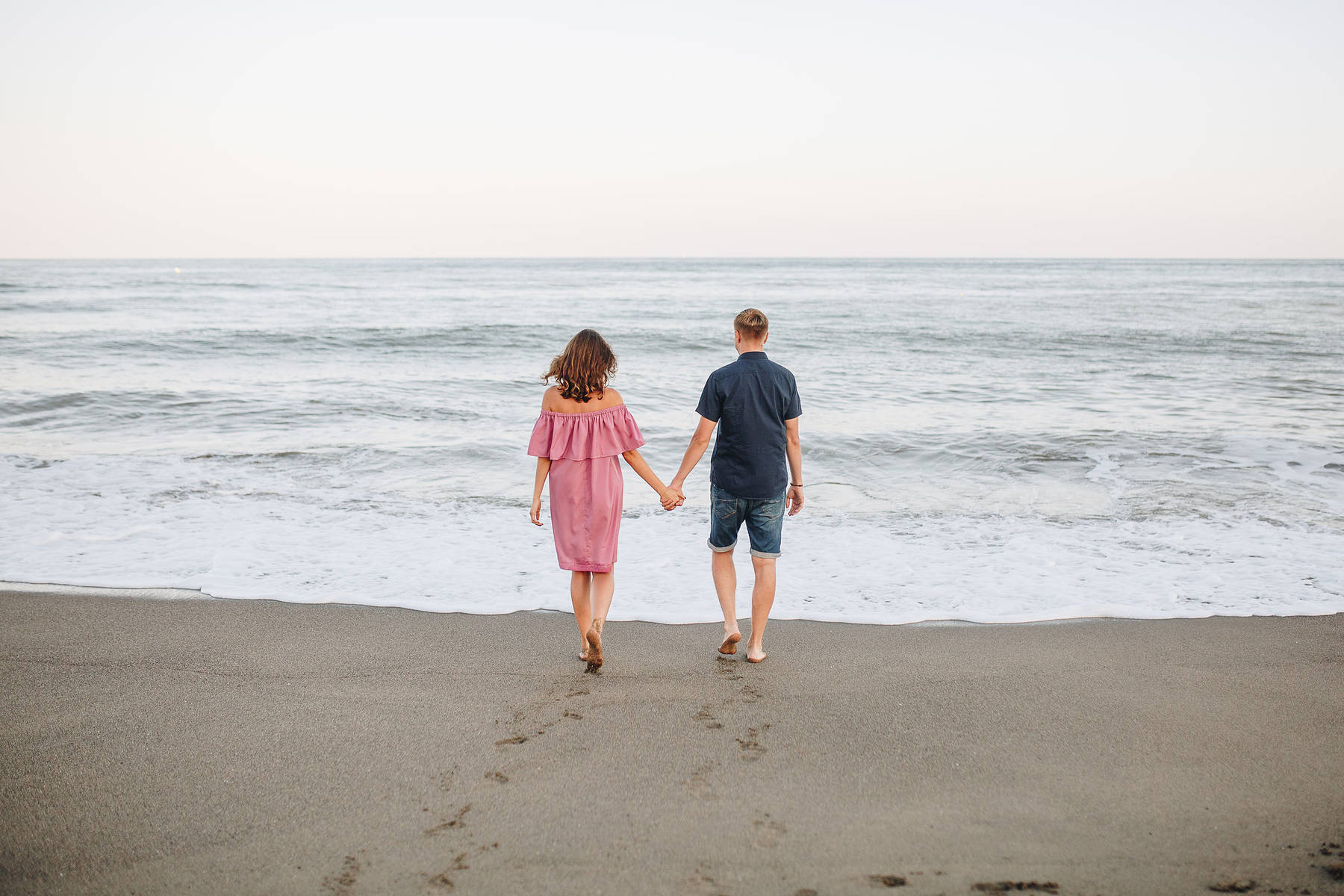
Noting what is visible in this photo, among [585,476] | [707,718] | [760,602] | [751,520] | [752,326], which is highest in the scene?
[752,326]

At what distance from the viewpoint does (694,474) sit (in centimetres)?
922

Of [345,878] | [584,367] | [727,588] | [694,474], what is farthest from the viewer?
[694,474]

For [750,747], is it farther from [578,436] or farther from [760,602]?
[578,436]

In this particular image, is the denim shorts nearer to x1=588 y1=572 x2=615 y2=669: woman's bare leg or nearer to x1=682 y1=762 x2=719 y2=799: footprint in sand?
x1=588 y1=572 x2=615 y2=669: woman's bare leg

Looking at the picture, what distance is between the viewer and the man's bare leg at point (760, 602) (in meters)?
4.21

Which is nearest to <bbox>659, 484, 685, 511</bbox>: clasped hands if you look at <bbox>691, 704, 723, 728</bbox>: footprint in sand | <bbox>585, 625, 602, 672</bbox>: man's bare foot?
<bbox>585, 625, 602, 672</bbox>: man's bare foot

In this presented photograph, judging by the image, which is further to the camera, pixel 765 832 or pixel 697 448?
pixel 697 448

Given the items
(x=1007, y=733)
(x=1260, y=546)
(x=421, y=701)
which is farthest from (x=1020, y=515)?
(x=421, y=701)

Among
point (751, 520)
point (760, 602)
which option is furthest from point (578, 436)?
point (760, 602)

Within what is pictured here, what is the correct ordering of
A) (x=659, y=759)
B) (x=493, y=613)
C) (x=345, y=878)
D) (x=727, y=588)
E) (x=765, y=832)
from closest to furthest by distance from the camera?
(x=345, y=878) → (x=765, y=832) → (x=659, y=759) → (x=727, y=588) → (x=493, y=613)

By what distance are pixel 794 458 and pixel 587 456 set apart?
41.7 inches

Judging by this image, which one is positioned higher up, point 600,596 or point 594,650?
point 600,596

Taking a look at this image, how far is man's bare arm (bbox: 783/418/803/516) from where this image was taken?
13.7ft

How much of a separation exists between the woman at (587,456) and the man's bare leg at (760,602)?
59 cm
